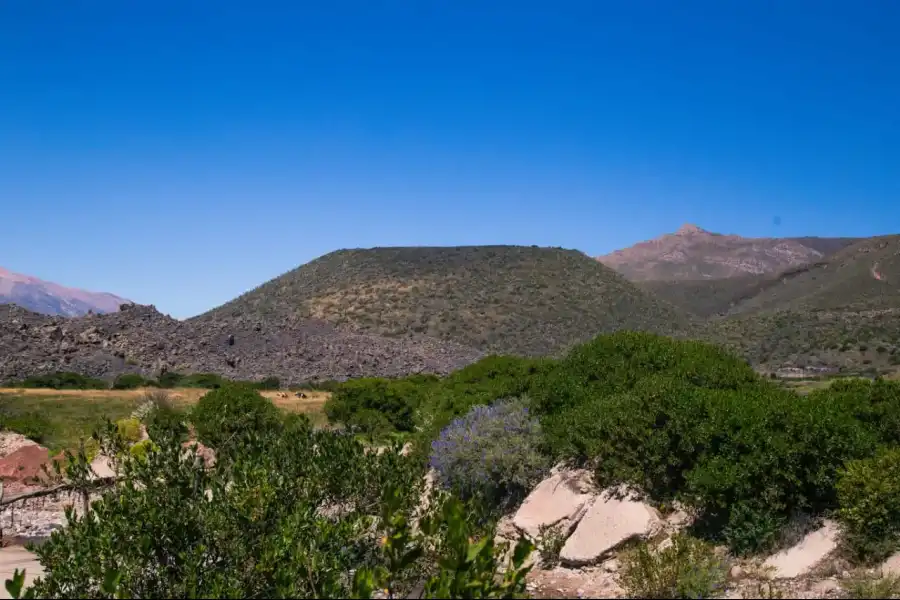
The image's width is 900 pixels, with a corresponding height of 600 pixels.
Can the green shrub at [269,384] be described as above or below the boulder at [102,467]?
above

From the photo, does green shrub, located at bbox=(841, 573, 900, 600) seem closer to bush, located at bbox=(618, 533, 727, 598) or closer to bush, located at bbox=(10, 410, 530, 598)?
bush, located at bbox=(618, 533, 727, 598)

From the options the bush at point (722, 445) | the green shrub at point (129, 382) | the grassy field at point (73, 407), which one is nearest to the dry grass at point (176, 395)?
the grassy field at point (73, 407)

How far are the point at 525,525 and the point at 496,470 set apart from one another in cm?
148

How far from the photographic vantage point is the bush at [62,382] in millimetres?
33969

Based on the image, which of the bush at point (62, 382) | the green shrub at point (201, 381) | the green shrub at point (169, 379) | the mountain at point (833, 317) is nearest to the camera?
the bush at point (62, 382)

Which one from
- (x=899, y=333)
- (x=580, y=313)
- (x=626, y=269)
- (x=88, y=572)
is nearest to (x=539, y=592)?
(x=88, y=572)

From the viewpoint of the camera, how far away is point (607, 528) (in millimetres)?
9305

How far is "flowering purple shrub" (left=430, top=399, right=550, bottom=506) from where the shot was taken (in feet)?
38.5

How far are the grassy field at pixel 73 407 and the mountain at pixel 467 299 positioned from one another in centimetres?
2687

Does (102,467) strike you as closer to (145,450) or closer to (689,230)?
(145,450)

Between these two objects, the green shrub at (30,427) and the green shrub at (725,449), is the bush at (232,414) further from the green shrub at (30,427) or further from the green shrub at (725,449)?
the green shrub at (725,449)

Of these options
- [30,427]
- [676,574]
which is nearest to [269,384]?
[30,427]

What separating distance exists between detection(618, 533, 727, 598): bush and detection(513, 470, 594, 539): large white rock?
6.59ft

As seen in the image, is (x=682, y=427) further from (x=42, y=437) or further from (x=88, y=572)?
(x=42, y=437)
